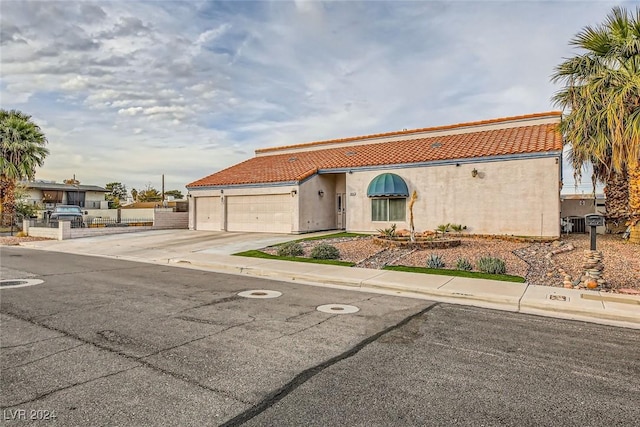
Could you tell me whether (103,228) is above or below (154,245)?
above

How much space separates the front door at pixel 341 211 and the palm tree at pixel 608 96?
1286 cm

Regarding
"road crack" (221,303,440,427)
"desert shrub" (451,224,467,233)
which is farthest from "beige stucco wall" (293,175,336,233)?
"road crack" (221,303,440,427)

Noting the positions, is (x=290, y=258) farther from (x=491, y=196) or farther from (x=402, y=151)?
(x=402, y=151)

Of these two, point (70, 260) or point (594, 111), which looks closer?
point (594, 111)

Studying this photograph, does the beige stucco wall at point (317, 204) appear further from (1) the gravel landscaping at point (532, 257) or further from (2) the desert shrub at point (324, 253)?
(2) the desert shrub at point (324, 253)

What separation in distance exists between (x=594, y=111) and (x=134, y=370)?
55.2 feet

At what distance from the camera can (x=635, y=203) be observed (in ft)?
46.9

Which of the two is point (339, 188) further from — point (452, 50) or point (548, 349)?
point (548, 349)

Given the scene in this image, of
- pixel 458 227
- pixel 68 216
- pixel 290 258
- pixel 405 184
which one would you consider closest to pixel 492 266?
pixel 290 258

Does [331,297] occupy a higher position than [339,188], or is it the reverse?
[339,188]

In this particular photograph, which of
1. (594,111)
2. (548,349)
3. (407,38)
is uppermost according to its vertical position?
(407,38)

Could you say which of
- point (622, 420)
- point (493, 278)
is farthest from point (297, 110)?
point (622, 420)

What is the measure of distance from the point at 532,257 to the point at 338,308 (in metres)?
8.86

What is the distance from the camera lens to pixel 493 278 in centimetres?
1047
